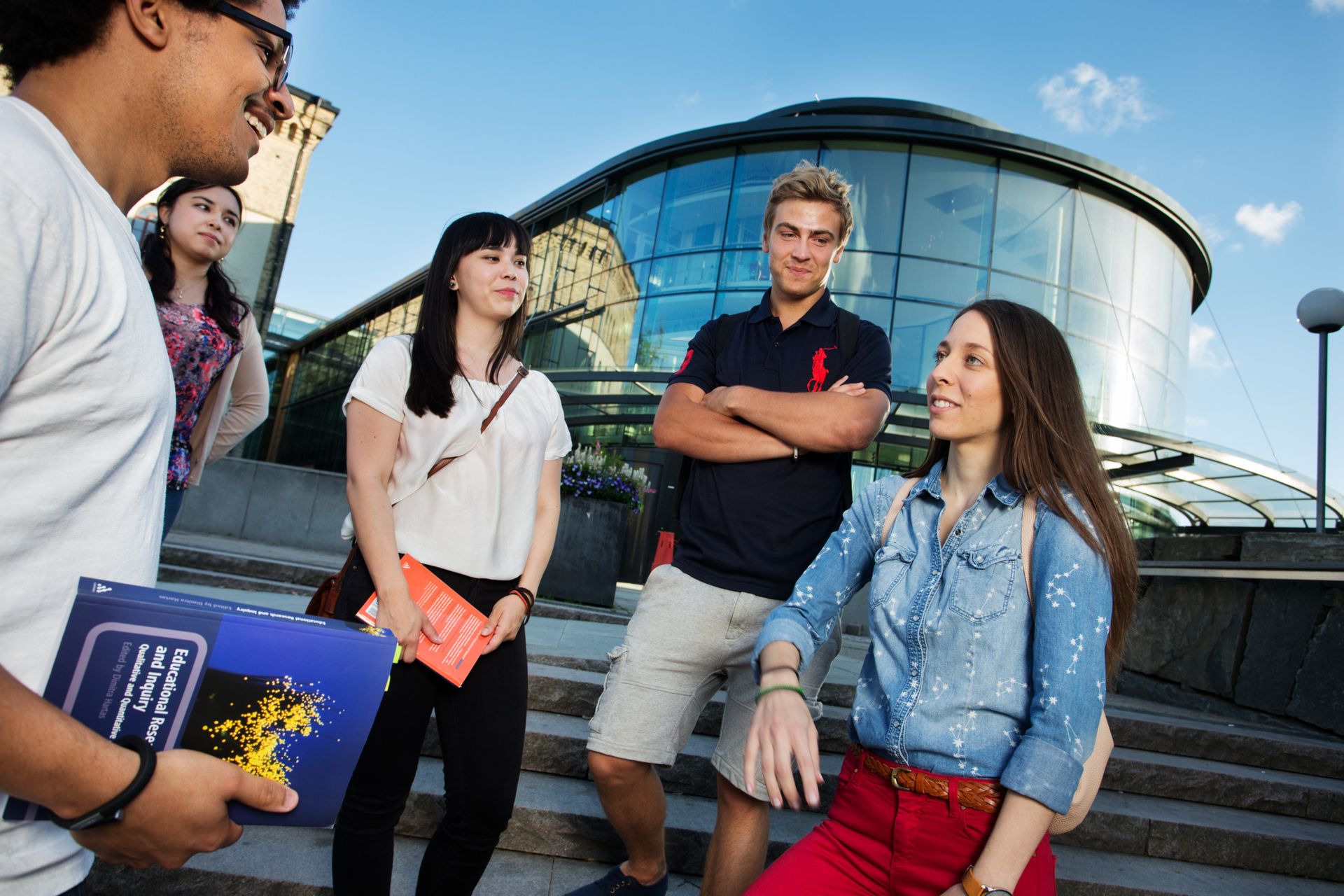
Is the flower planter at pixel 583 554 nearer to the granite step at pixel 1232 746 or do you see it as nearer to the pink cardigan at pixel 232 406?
the pink cardigan at pixel 232 406

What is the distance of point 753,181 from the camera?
16.9 metres

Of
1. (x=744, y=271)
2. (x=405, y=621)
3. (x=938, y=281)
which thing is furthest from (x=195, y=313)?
(x=938, y=281)

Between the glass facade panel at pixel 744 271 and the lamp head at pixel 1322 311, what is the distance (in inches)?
374

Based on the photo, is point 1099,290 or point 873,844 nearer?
point 873,844

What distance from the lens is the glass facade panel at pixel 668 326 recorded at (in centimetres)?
1634

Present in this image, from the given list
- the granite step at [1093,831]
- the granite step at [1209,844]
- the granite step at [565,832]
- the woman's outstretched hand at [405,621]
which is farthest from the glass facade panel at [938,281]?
the woman's outstretched hand at [405,621]

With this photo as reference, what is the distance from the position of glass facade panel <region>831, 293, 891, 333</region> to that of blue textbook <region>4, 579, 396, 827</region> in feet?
49.4

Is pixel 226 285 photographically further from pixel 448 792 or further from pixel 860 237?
pixel 860 237

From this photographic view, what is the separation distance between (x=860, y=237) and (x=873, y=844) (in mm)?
15573

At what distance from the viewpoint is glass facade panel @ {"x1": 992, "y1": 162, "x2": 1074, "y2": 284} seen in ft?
52.1

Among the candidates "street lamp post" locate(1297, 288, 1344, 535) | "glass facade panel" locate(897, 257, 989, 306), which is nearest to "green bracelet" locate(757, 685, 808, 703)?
"street lamp post" locate(1297, 288, 1344, 535)

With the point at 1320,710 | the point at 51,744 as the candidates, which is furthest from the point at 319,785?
the point at 1320,710

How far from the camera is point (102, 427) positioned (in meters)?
1.00

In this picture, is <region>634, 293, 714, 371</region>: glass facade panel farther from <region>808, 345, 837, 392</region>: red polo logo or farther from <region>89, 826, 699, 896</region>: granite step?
<region>808, 345, 837, 392</region>: red polo logo
